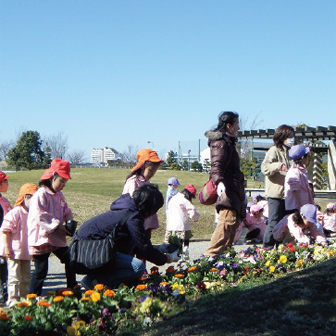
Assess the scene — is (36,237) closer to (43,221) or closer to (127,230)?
(43,221)

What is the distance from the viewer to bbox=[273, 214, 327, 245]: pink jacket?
715 centimetres

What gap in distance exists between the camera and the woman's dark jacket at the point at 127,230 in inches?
192

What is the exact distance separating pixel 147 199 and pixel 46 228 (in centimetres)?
106

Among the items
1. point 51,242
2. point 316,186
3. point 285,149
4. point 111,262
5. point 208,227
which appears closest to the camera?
point 111,262

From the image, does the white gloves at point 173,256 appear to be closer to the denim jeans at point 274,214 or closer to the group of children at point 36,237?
the group of children at point 36,237

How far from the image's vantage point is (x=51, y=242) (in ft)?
17.3

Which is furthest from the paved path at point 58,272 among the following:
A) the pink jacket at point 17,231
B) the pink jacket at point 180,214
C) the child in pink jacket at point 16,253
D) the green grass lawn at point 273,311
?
the green grass lawn at point 273,311

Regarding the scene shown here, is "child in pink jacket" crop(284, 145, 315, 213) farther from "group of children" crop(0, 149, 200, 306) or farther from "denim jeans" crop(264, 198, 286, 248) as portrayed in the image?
"group of children" crop(0, 149, 200, 306)

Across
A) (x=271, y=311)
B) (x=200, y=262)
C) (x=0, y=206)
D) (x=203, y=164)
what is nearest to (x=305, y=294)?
(x=271, y=311)

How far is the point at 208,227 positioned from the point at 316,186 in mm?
14848

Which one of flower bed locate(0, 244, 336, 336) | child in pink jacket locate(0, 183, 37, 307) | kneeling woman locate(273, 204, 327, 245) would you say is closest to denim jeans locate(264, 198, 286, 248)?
kneeling woman locate(273, 204, 327, 245)

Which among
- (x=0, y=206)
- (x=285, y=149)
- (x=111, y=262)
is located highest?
(x=285, y=149)

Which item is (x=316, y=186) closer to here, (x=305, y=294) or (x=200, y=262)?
(x=200, y=262)

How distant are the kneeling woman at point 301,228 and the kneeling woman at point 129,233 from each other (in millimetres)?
2671
